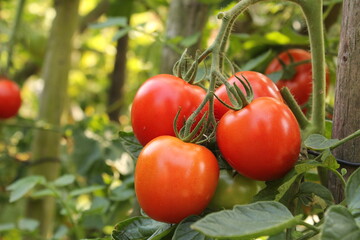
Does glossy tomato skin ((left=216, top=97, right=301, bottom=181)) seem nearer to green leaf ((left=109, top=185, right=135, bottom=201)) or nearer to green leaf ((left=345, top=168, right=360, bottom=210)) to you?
green leaf ((left=345, top=168, right=360, bottom=210))

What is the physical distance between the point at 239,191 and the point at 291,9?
861mm

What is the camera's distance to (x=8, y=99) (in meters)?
1.77

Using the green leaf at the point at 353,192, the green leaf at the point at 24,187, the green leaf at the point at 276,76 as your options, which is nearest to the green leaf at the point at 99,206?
the green leaf at the point at 24,187

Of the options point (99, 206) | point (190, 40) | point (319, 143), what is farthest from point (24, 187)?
point (319, 143)

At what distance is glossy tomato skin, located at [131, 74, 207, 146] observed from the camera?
59 cm

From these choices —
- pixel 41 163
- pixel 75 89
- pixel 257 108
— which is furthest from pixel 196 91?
pixel 75 89

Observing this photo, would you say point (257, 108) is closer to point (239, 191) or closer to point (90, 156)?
point (239, 191)

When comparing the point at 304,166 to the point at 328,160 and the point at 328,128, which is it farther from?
the point at 328,128

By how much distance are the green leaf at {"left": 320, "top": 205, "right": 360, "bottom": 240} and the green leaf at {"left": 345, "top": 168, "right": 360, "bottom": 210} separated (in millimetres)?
43

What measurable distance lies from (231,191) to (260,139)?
73 mm

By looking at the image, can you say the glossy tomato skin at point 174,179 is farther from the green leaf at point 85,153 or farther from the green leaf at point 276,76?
the green leaf at point 85,153

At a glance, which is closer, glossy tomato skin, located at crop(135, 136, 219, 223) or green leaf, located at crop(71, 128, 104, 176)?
glossy tomato skin, located at crop(135, 136, 219, 223)

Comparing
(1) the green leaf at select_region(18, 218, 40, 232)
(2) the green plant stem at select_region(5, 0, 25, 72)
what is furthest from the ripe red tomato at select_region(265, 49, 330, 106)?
(2) the green plant stem at select_region(5, 0, 25, 72)

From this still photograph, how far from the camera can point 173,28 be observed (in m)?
1.12
